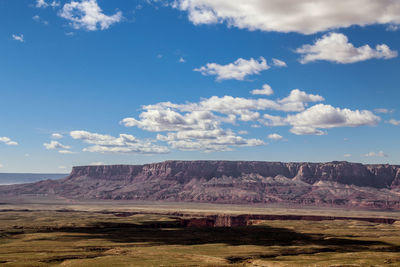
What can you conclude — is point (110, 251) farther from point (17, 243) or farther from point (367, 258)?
point (367, 258)

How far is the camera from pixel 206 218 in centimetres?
18538

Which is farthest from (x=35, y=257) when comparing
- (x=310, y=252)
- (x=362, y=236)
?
(x=362, y=236)

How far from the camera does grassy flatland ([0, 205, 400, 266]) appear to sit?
8125cm

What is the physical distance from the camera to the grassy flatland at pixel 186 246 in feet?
267

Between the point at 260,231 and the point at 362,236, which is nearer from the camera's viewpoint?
the point at 362,236

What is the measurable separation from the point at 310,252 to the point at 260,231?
42.3 m

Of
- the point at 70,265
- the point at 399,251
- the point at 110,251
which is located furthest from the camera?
the point at 399,251

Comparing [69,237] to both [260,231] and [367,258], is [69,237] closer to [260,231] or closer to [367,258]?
[260,231]

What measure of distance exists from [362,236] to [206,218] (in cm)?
7006

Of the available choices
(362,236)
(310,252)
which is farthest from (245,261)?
(362,236)

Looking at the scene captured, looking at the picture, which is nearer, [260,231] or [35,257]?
[35,257]

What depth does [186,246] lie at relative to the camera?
340ft

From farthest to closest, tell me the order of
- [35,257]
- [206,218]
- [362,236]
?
[206,218] < [362,236] < [35,257]

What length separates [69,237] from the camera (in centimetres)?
11525
